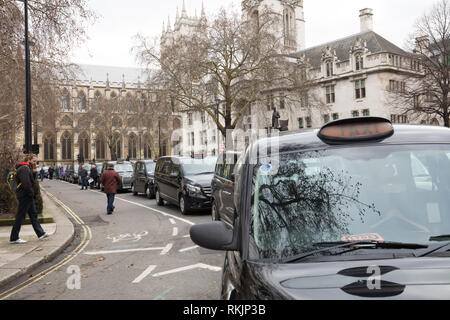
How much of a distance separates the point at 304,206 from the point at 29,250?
7204 mm

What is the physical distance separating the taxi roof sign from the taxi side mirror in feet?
2.61

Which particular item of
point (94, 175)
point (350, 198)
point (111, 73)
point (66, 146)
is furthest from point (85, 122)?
point (350, 198)

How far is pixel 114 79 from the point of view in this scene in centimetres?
10144

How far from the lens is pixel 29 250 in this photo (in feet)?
26.5

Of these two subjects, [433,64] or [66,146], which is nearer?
[433,64]

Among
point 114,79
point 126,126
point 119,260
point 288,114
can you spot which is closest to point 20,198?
point 119,260

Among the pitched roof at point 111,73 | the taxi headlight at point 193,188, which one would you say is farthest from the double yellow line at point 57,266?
the pitched roof at point 111,73

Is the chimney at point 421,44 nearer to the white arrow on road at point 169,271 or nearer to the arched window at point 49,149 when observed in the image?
the white arrow on road at point 169,271

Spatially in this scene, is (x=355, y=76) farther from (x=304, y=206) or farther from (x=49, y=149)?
(x=49, y=149)

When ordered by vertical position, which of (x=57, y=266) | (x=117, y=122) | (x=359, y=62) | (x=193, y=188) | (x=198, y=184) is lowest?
(x=57, y=266)

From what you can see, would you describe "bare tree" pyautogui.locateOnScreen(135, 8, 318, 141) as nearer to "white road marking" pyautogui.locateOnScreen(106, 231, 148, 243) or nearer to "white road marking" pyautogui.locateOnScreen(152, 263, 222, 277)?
"white road marking" pyautogui.locateOnScreen(106, 231, 148, 243)

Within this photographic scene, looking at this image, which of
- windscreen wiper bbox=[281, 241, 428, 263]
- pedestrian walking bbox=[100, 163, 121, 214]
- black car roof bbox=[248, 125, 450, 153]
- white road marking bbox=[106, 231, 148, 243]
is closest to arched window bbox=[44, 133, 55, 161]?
pedestrian walking bbox=[100, 163, 121, 214]

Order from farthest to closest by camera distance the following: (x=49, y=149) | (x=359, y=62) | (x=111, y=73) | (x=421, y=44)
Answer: (x=111, y=73) < (x=49, y=149) < (x=359, y=62) < (x=421, y=44)
